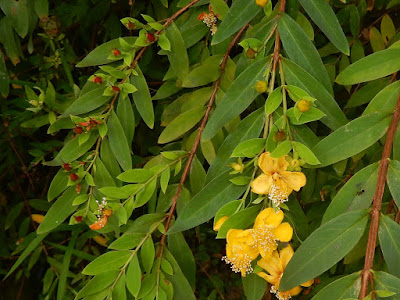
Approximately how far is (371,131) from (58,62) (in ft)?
3.43

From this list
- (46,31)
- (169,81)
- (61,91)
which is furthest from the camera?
(61,91)

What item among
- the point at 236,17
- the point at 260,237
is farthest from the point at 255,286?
the point at 236,17

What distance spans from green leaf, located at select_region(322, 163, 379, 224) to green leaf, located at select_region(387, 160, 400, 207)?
3 cm

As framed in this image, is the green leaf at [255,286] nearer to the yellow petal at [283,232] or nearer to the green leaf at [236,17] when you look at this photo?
the yellow petal at [283,232]

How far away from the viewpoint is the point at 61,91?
1.67 metres

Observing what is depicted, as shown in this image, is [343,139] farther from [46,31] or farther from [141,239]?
[46,31]

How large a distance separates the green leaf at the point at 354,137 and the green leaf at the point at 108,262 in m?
0.42

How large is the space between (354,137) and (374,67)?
17 centimetres

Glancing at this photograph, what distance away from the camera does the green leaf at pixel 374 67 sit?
3.11 ft

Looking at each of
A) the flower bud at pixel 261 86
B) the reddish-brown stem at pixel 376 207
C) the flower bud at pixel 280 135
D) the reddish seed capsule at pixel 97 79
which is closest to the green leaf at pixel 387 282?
the reddish-brown stem at pixel 376 207

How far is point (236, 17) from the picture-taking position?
996mm

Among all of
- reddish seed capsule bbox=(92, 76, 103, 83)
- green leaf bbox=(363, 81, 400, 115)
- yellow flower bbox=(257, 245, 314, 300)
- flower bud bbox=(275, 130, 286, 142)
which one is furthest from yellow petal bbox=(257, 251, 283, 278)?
reddish seed capsule bbox=(92, 76, 103, 83)

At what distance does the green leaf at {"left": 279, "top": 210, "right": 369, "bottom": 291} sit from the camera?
791mm

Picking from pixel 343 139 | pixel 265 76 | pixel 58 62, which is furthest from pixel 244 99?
pixel 58 62
